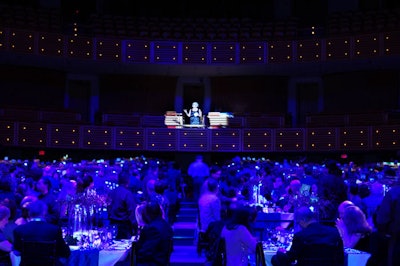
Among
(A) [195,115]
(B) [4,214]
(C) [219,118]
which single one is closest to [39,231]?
(B) [4,214]

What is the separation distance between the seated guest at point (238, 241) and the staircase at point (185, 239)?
4.14 meters

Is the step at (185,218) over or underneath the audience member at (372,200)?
underneath

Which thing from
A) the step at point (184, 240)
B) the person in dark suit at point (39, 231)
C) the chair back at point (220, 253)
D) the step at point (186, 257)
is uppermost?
the person in dark suit at point (39, 231)

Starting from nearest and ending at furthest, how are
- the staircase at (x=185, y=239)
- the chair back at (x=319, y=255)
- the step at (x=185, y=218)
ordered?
the chair back at (x=319, y=255)
the staircase at (x=185, y=239)
the step at (x=185, y=218)

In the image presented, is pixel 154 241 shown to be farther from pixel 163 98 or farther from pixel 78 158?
pixel 163 98

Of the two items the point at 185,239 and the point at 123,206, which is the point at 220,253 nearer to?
the point at 123,206

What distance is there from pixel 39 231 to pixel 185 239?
24.7 ft

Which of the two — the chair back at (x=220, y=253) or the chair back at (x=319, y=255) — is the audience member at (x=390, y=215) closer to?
the chair back at (x=319, y=255)

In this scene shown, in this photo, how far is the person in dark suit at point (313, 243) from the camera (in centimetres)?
630

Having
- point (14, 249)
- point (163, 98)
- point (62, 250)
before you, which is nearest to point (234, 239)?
point (62, 250)

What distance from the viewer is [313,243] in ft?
20.7

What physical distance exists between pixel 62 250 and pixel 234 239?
1.95m

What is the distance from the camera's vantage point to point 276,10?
32.3 meters

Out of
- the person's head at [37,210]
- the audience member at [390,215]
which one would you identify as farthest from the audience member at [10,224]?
the audience member at [390,215]
